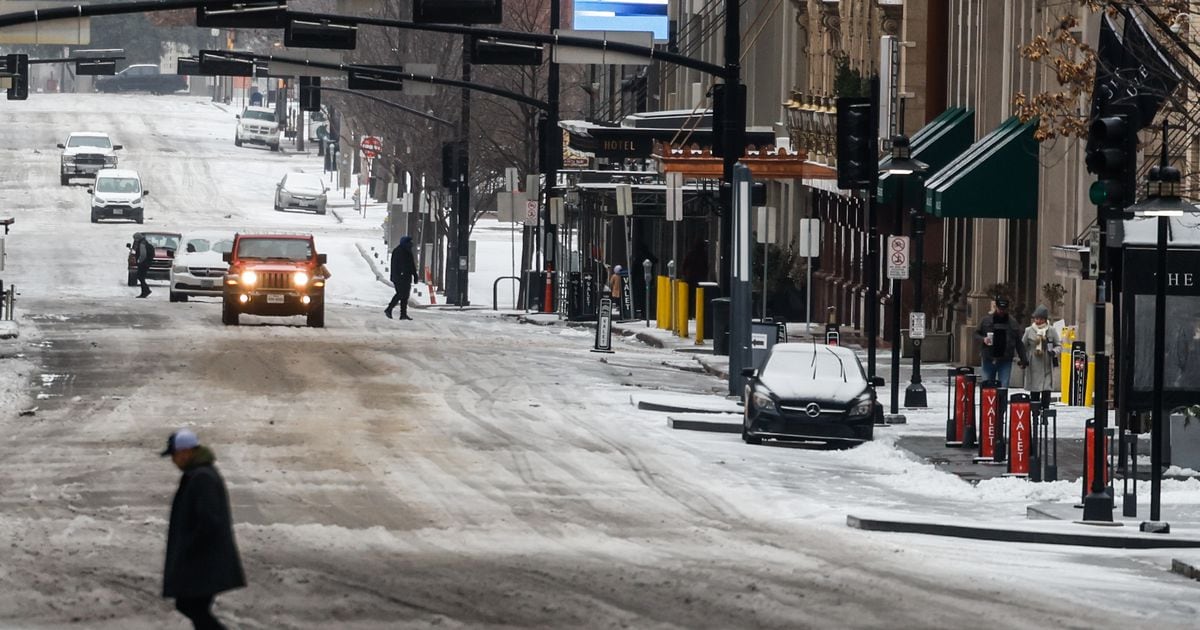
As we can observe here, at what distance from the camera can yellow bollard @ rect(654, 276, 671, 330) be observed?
47.0 metres

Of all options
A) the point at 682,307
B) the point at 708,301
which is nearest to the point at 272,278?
the point at 682,307

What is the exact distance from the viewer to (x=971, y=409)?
1004 inches

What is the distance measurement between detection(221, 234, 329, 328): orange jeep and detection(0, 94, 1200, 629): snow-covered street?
1.30m

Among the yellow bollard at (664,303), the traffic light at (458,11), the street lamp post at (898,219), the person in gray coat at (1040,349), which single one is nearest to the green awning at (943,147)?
the yellow bollard at (664,303)

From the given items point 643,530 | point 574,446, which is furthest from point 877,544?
point 574,446

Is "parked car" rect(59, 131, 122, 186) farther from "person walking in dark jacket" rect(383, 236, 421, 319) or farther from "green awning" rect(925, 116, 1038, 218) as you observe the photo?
"green awning" rect(925, 116, 1038, 218)

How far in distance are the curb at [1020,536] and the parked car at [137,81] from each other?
431 feet

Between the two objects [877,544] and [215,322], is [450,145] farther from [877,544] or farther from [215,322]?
[877,544]

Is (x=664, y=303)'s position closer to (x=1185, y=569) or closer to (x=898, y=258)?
(x=898, y=258)

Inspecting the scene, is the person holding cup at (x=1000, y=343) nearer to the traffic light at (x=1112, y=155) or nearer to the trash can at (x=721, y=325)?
the trash can at (x=721, y=325)

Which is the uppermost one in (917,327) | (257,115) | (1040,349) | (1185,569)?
(257,115)

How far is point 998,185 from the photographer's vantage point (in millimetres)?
36125

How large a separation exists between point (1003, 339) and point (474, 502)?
11.5 metres

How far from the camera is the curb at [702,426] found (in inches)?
1069
